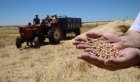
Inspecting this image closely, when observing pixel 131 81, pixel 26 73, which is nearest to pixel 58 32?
pixel 26 73

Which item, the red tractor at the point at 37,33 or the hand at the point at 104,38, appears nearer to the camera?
the hand at the point at 104,38

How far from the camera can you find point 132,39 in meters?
2.34

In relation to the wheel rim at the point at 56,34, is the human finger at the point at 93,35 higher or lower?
higher

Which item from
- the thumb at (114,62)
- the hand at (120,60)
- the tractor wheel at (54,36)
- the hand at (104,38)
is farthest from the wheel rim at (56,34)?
the thumb at (114,62)

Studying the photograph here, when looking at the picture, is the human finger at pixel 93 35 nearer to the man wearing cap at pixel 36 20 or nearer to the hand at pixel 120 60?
the hand at pixel 120 60

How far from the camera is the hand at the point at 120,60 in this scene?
6.08 feet

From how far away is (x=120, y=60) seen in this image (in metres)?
1.89

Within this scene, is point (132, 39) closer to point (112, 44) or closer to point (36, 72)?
point (112, 44)

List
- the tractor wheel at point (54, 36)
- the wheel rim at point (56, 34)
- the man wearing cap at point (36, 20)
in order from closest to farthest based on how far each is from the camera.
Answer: the tractor wheel at point (54, 36) → the wheel rim at point (56, 34) → the man wearing cap at point (36, 20)

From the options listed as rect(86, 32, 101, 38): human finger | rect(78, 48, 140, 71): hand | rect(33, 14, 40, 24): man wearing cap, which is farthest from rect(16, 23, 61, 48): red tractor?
rect(78, 48, 140, 71): hand

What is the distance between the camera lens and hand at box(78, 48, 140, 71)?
1.85 metres

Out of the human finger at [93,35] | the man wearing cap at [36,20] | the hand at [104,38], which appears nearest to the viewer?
the hand at [104,38]

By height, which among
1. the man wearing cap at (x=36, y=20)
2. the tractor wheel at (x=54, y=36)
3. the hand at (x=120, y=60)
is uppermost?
the hand at (x=120, y=60)

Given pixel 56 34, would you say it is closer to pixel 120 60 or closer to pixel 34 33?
pixel 34 33
